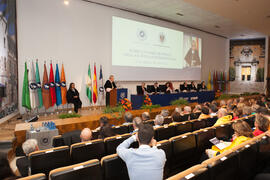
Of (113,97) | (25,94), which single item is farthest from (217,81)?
(25,94)

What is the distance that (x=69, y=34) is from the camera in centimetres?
783

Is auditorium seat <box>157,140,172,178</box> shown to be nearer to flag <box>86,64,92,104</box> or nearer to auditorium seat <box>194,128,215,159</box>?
auditorium seat <box>194,128,215,159</box>

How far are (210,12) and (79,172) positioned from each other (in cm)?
1028

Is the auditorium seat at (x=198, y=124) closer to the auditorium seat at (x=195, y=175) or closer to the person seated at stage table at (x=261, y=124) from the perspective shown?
the person seated at stage table at (x=261, y=124)

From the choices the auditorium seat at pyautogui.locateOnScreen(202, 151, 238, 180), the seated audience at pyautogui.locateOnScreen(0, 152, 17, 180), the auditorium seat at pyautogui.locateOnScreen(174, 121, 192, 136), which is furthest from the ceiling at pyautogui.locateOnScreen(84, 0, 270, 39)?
the seated audience at pyautogui.locateOnScreen(0, 152, 17, 180)

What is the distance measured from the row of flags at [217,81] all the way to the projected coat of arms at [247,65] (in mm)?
1038

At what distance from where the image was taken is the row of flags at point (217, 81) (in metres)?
15.0

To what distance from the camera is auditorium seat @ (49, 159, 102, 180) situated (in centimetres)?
143

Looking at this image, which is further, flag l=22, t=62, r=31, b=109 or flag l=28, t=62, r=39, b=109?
flag l=28, t=62, r=39, b=109

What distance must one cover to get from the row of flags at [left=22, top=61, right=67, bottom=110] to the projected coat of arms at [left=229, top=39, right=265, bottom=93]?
14485mm

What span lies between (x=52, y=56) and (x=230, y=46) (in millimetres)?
14684

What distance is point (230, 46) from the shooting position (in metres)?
16.6

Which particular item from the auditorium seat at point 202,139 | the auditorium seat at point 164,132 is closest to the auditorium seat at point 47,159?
the auditorium seat at point 164,132

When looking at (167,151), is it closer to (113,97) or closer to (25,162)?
(25,162)
